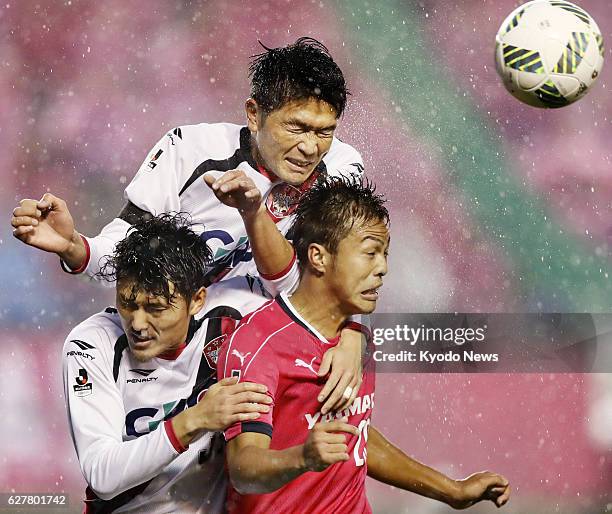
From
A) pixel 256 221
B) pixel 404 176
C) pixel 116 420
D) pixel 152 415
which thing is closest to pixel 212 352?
pixel 152 415

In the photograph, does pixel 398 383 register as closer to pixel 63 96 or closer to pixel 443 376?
pixel 443 376

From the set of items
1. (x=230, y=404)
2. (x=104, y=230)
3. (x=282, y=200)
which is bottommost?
(x=230, y=404)

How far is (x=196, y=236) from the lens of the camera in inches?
166

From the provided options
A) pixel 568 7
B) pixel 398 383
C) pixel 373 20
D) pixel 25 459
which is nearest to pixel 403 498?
pixel 398 383

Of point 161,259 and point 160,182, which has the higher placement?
point 160,182

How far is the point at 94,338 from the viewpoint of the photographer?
4.04m

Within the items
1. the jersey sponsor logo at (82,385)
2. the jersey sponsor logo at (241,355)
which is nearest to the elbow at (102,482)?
the jersey sponsor logo at (82,385)

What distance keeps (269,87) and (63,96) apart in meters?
3.06

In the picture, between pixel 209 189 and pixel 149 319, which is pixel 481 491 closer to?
pixel 149 319

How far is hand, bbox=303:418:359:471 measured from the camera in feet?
9.93

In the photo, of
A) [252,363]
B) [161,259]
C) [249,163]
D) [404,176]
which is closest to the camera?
[252,363]

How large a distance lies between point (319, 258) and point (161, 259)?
0.59 m

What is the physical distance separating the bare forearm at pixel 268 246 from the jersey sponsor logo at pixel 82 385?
28.7 inches

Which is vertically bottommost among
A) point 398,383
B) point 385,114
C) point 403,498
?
point 403,498
